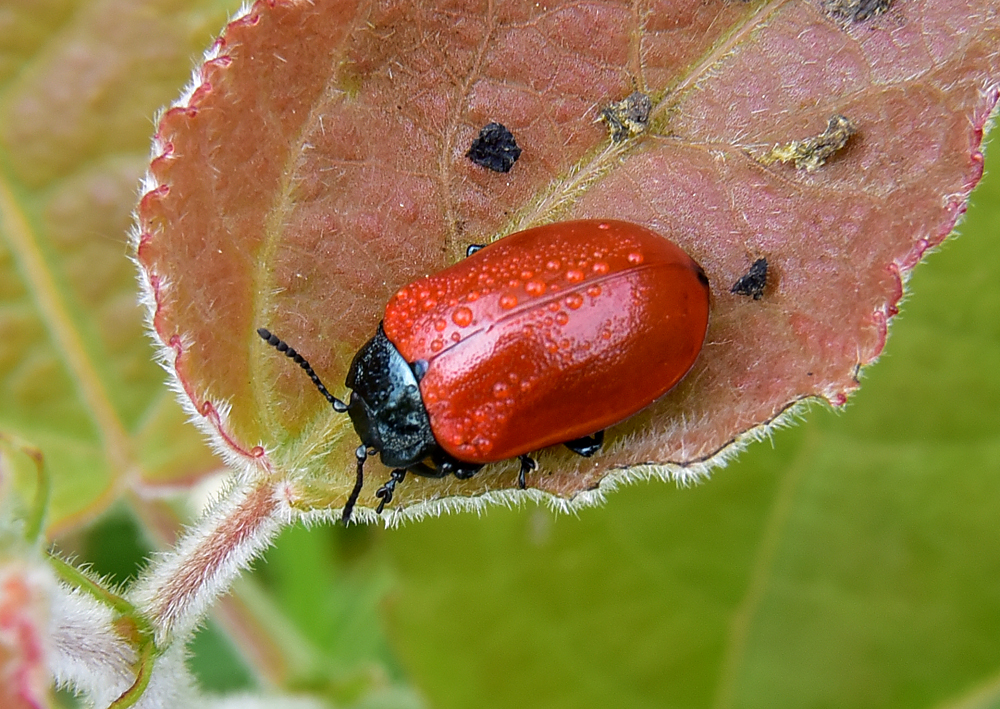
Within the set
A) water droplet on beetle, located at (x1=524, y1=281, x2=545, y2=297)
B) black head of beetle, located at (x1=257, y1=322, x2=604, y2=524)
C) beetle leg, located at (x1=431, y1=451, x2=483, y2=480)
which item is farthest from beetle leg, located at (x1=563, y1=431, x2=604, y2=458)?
water droplet on beetle, located at (x1=524, y1=281, x2=545, y2=297)

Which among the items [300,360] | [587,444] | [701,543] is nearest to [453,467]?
[587,444]

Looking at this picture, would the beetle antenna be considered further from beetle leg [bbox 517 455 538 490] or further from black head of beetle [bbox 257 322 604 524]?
beetle leg [bbox 517 455 538 490]

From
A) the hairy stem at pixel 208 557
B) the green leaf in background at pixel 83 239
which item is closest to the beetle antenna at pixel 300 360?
the hairy stem at pixel 208 557

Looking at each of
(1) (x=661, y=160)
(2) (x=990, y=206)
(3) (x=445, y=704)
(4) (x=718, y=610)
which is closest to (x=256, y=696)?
(3) (x=445, y=704)

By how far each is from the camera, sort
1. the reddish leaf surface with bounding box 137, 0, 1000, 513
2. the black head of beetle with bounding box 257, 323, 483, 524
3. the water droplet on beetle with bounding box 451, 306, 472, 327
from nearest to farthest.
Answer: the reddish leaf surface with bounding box 137, 0, 1000, 513
the black head of beetle with bounding box 257, 323, 483, 524
the water droplet on beetle with bounding box 451, 306, 472, 327

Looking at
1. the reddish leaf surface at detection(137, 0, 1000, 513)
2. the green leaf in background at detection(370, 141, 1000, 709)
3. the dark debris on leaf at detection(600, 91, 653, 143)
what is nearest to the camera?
the reddish leaf surface at detection(137, 0, 1000, 513)

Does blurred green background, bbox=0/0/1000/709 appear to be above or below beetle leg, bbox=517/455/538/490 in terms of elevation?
below

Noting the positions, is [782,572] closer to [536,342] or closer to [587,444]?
[587,444]

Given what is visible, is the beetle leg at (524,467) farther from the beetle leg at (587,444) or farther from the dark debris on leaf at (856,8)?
the dark debris on leaf at (856,8)
